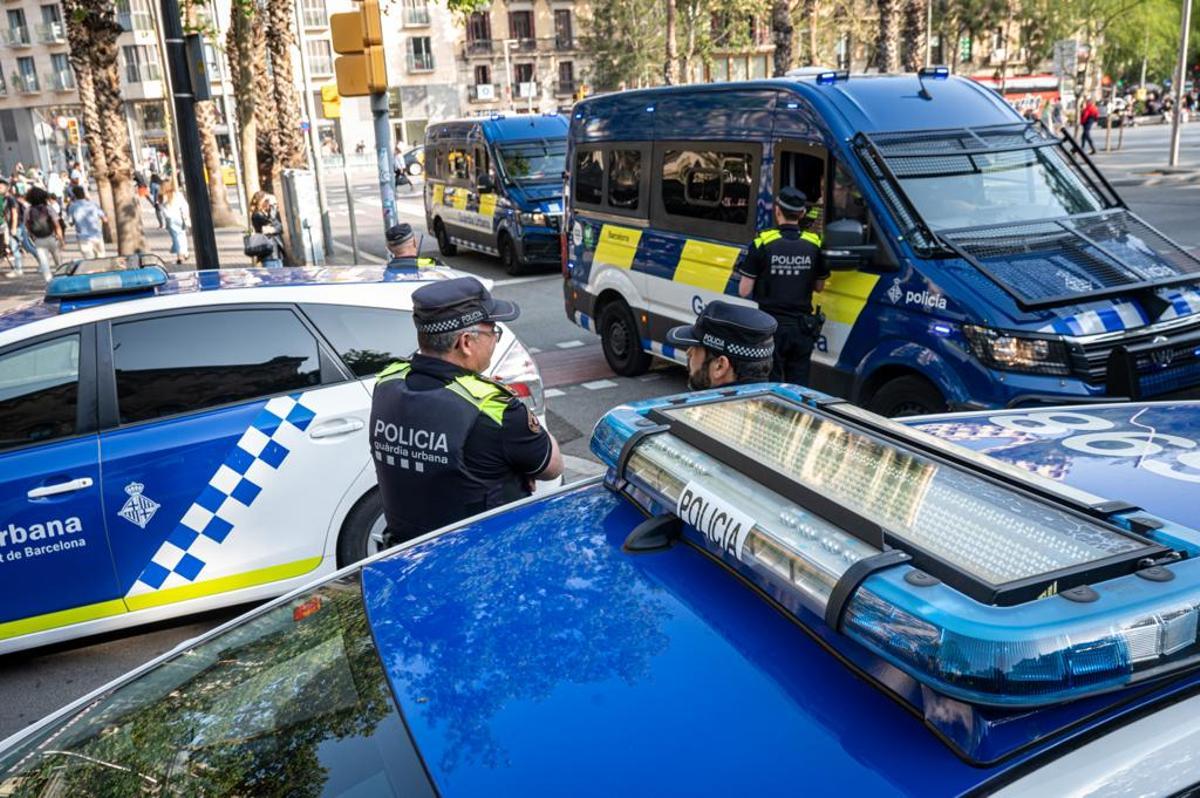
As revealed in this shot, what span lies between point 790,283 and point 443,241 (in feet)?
47.4

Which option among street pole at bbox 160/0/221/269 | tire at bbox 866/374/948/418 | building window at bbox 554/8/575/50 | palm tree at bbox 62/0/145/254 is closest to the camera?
tire at bbox 866/374/948/418

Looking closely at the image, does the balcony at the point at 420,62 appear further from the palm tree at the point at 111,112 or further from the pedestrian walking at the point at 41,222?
the pedestrian walking at the point at 41,222

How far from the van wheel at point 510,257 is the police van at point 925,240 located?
7.35m

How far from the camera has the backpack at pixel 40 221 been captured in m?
17.2

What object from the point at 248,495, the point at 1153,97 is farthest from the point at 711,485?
the point at 1153,97

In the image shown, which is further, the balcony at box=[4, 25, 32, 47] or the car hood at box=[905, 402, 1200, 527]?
the balcony at box=[4, 25, 32, 47]

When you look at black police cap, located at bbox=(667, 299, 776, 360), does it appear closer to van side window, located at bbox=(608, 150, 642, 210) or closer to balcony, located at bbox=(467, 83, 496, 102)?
van side window, located at bbox=(608, 150, 642, 210)

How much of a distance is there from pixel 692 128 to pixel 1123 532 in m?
6.99

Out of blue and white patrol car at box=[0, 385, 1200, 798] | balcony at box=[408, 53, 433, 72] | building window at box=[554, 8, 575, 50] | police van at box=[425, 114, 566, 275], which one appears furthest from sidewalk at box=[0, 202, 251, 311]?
building window at box=[554, 8, 575, 50]

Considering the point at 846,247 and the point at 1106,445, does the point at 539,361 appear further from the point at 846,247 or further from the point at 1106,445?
the point at 1106,445

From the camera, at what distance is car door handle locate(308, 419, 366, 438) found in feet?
15.4

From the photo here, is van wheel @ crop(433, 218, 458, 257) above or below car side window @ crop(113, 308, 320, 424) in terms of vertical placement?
below

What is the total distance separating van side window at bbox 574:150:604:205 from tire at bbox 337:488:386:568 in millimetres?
5312

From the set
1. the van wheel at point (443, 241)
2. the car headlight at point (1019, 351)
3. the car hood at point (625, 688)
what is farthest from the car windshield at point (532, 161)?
the car hood at point (625, 688)
